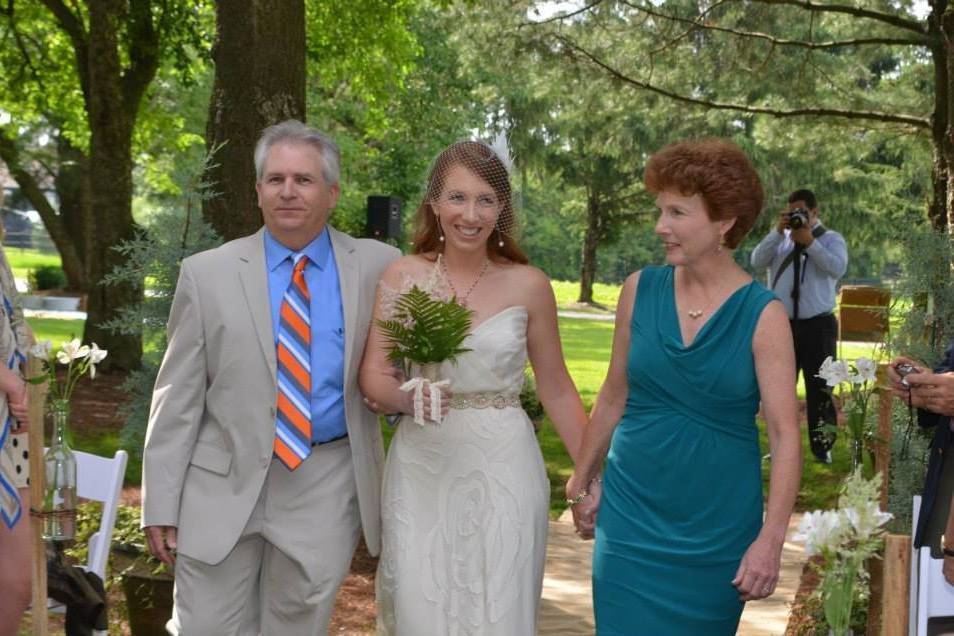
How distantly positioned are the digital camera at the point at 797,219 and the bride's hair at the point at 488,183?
288 inches

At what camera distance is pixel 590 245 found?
4447 centimetres

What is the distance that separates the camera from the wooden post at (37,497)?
387cm

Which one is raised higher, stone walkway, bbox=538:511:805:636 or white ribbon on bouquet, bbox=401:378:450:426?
white ribbon on bouquet, bbox=401:378:450:426

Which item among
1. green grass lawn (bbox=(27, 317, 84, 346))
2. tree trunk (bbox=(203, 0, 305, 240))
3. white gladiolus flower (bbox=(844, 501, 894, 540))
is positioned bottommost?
green grass lawn (bbox=(27, 317, 84, 346))

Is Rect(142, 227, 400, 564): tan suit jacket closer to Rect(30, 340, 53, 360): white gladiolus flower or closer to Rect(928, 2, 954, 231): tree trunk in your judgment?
Rect(30, 340, 53, 360): white gladiolus flower

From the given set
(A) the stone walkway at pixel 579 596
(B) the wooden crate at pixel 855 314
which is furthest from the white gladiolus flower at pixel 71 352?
(B) the wooden crate at pixel 855 314

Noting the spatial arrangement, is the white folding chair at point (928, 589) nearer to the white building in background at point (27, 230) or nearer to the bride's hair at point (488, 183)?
the bride's hair at point (488, 183)

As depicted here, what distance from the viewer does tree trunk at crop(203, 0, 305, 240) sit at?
25.1 feet

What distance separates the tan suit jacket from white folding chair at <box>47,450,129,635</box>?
762 millimetres

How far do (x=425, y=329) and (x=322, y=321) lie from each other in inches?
14.5

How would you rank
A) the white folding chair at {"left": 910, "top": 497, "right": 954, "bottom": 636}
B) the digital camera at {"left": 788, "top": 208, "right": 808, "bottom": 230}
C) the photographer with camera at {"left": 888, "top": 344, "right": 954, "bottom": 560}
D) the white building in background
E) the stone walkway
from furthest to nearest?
the white building in background
the digital camera at {"left": 788, "top": 208, "right": 808, "bottom": 230}
the stone walkway
the photographer with camera at {"left": 888, "top": 344, "right": 954, "bottom": 560}
the white folding chair at {"left": 910, "top": 497, "right": 954, "bottom": 636}

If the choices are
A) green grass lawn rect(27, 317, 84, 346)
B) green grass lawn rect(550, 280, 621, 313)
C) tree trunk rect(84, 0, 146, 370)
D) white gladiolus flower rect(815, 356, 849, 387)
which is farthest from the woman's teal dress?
green grass lawn rect(550, 280, 621, 313)

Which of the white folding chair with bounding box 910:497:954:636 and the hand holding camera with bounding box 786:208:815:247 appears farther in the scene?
the hand holding camera with bounding box 786:208:815:247

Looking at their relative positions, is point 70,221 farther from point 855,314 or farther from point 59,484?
point 59,484
